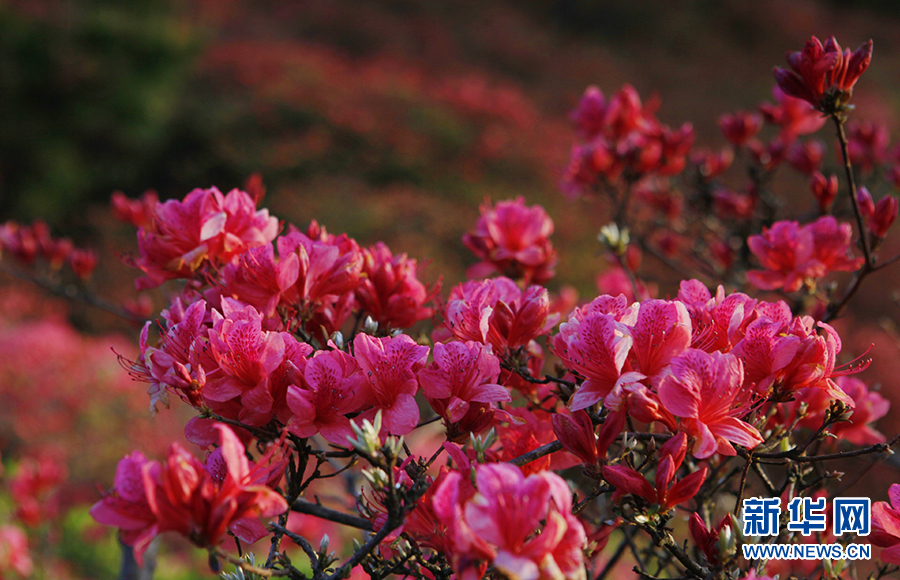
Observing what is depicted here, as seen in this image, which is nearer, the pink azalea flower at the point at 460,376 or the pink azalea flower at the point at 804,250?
the pink azalea flower at the point at 460,376

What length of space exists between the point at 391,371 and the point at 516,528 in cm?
30

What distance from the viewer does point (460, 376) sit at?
844 mm

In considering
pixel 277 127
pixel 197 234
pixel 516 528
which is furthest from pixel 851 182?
pixel 277 127

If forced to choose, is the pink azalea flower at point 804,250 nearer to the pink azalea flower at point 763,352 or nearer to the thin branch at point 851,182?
the thin branch at point 851,182

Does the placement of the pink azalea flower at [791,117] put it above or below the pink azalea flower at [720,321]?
above

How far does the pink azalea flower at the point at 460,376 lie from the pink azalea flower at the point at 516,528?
0.70 feet

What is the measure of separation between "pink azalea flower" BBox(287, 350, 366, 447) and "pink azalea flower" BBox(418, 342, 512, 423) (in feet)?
0.32

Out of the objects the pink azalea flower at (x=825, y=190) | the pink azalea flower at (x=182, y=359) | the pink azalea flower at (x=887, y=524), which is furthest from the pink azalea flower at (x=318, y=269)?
the pink azalea flower at (x=825, y=190)

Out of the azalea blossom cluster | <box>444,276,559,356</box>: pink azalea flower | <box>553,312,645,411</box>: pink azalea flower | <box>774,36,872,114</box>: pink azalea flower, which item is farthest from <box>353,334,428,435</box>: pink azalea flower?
the azalea blossom cluster

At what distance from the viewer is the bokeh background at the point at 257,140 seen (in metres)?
5.20

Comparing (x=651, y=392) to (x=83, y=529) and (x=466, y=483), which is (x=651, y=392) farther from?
(x=83, y=529)

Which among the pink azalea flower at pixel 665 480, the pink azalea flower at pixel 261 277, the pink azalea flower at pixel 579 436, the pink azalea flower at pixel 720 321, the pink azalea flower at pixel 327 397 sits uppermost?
the pink azalea flower at pixel 261 277

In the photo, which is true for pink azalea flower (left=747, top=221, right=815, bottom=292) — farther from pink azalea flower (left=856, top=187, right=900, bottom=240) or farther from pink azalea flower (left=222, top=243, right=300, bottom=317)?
pink azalea flower (left=222, top=243, right=300, bottom=317)

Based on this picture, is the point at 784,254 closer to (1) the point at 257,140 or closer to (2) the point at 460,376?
(2) the point at 460,376
